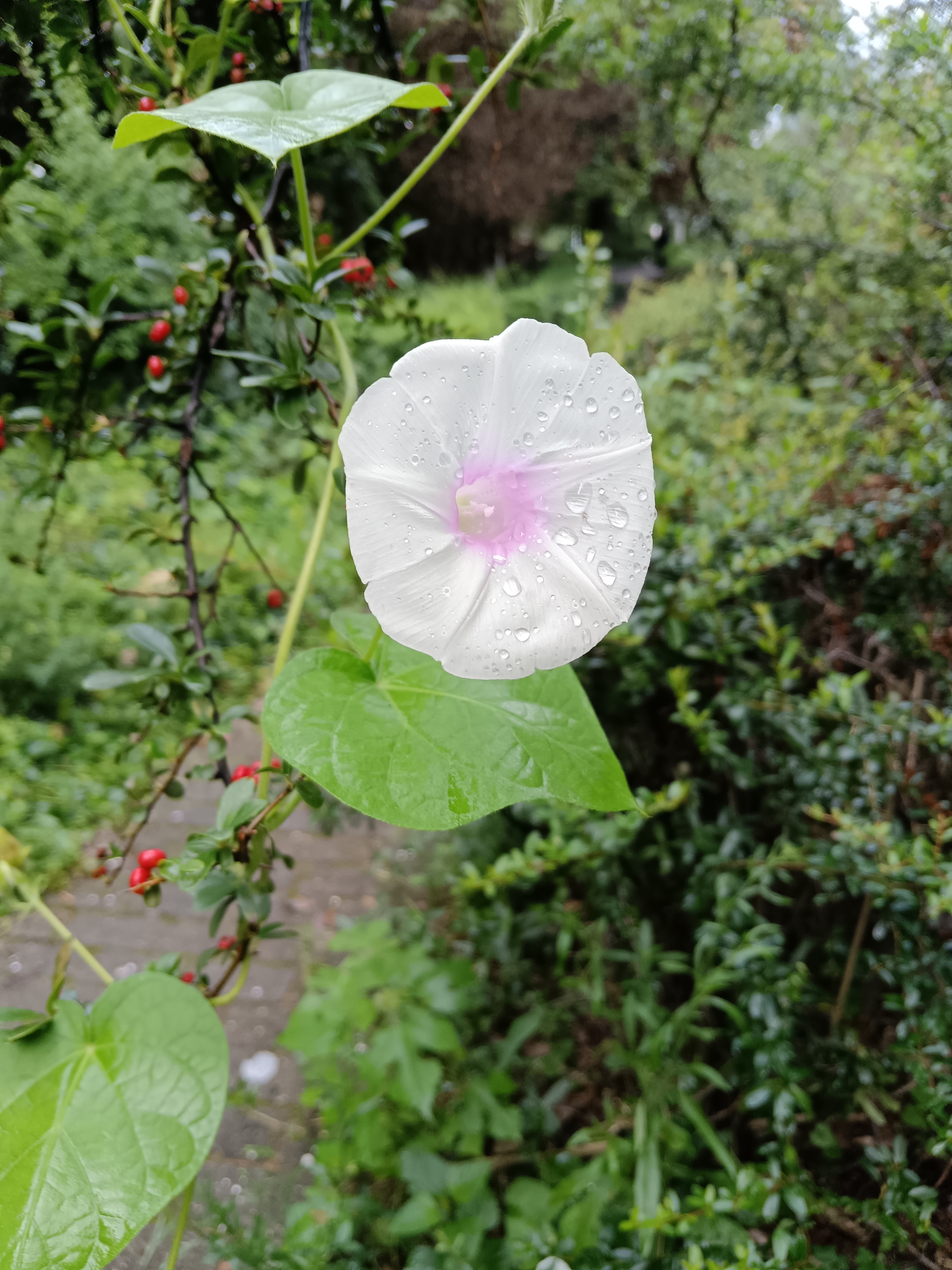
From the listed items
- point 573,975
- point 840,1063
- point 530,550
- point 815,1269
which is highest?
point 530,550

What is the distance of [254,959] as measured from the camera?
1619 mm

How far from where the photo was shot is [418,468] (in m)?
0.48

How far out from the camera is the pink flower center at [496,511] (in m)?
0.52

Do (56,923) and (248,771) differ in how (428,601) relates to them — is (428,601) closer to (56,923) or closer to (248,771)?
(248,771)

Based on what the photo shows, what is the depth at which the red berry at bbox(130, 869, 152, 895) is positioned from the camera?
621mm

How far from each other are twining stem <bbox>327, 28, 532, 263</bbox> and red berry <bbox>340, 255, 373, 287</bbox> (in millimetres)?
22

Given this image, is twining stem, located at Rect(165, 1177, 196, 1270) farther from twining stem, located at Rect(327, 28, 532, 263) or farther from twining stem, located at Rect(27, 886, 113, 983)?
twining stem, located at Rect(327, 28, 532, 263)

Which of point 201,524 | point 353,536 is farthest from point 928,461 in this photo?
point 201,524

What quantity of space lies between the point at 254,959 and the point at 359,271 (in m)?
1.47

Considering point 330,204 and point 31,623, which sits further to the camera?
point 330,204

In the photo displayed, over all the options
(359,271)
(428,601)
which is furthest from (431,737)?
(359,271)

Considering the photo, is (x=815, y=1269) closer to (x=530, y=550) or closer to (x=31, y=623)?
(x=530, y=550)

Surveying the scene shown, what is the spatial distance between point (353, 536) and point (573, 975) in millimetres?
1285

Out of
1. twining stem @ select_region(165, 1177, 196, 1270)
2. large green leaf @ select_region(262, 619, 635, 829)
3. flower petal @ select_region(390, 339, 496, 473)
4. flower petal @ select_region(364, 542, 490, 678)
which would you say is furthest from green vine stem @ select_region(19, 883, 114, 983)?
flower petal @ select_region(390, 339, 496, 473)
